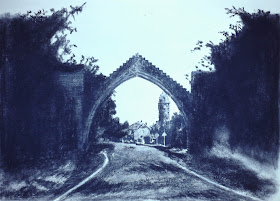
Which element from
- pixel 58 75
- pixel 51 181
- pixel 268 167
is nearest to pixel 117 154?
pixel 51 181

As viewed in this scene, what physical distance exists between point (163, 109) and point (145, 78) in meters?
0.60

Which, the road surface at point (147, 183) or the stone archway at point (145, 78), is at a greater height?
the stone archway at point (145, 78)

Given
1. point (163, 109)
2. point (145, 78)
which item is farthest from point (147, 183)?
point (145, 78)

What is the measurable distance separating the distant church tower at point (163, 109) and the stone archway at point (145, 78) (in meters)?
0.10

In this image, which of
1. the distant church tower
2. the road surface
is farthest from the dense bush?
the road surface

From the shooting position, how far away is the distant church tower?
4320mm

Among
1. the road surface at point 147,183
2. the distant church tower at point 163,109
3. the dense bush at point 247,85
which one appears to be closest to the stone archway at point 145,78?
the distant church tower at point 163,109

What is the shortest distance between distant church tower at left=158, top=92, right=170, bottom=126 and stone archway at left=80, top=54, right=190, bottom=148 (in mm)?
98

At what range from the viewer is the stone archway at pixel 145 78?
4418mm

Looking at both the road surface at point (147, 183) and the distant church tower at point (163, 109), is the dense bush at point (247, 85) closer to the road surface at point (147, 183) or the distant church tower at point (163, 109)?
the distant church tower at point (163, 109)

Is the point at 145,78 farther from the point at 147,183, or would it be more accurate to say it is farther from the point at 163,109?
the point at 147,183

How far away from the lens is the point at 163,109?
4.30 meters

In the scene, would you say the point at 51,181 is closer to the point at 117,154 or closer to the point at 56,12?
the point at 117,154

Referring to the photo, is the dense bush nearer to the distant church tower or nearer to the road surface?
the distant church tower
